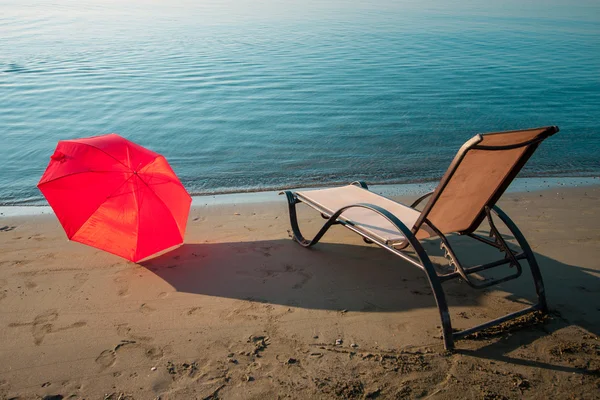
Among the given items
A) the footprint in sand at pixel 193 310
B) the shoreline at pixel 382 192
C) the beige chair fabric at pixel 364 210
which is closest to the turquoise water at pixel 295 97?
the shoreline at pixel 382 192

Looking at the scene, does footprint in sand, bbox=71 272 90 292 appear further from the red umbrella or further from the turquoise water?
the turquoise water

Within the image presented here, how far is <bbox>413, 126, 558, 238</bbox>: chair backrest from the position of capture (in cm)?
354

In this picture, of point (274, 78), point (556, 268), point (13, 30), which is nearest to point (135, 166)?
point (556, 268)

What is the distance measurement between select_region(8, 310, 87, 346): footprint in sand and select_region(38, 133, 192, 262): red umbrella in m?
0.76

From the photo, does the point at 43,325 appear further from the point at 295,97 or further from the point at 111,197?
the point at 295,97

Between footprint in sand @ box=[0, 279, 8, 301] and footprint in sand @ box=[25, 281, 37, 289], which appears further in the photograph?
footprint in sand @ box=[25, 281, 37, 289]

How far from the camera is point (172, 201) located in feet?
16.6

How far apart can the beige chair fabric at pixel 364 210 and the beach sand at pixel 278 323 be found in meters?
0.47

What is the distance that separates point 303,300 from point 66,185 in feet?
7.40

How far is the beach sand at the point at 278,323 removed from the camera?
10.8 ft

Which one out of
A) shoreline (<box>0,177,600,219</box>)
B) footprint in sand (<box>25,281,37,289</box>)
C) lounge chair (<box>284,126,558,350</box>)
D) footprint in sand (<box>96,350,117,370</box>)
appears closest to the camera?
footprint in sand (<box>96,350,117,370</box>)

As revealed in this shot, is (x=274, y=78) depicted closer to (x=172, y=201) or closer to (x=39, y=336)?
(x=172, y=201)

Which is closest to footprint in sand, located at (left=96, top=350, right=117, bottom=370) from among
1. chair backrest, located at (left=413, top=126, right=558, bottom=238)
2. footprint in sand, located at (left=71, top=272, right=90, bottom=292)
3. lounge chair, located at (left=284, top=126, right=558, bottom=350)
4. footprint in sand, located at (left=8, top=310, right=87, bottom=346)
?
footprint in sand, located at (left=8, top=310, right=87, bottom=346)

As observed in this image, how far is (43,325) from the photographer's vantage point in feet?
13.1
